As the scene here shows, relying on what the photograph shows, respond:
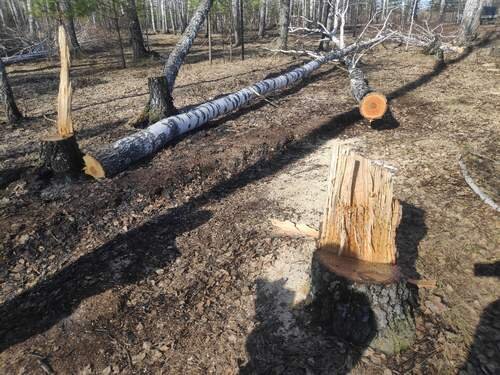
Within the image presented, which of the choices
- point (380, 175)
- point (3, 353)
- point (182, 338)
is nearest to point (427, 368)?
point (380, 175)

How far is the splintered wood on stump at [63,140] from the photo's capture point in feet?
16.9

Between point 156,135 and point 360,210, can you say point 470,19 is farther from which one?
point 360,210

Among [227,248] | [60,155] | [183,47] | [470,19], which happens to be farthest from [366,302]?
[470,19]

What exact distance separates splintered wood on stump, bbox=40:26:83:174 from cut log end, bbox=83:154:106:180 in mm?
157

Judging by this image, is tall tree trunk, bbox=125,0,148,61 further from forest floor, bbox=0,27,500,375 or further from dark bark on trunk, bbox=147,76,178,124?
dark bark on trunk, bbox=147,76,178,124

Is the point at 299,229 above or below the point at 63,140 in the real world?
below

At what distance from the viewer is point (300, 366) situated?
2826mm

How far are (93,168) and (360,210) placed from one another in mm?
4055

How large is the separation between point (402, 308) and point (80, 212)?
396cm

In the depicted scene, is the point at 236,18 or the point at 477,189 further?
the point at 236,18

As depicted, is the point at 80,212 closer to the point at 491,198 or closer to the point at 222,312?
the point at 222,312

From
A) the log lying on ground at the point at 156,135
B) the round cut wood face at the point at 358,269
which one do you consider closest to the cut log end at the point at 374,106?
the log lying on ground at the point at 156,135

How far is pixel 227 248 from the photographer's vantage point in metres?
4.24

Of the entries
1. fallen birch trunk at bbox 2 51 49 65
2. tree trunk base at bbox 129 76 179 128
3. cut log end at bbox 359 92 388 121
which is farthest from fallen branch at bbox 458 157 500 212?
fallen birch trunk at bbox 2 51 49 65
